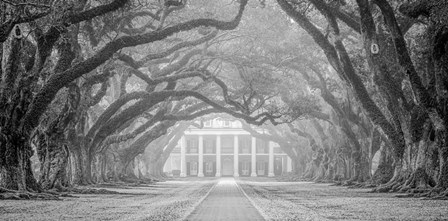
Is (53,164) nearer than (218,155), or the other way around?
(53,164)

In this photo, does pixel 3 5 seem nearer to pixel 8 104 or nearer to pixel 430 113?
pixel 8 104

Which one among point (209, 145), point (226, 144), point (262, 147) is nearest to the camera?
point (262, 147)

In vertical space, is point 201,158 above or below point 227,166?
above

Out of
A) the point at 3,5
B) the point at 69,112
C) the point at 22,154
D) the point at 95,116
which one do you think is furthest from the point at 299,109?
the point at 3,5

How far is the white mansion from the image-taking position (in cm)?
10975

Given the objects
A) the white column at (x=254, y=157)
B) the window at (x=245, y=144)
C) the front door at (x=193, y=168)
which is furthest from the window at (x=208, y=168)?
the white column at (x=254, y=157)

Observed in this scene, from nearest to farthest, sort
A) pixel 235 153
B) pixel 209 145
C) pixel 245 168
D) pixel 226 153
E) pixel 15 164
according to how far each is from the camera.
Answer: pixel 15 164 → pixel 235 153 → pixel 245 168 → pixel 226 153 → pixel 209 145

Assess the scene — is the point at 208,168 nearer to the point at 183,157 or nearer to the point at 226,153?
the point at 226,153

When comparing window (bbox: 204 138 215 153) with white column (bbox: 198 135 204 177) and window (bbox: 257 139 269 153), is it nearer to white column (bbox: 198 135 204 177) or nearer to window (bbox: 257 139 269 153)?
white column (bbox: 198 135 204 177)

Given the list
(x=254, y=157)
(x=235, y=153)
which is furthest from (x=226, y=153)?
(x=254, y=157)

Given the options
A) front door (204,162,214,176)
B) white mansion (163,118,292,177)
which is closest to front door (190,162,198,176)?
white mansion (163,118,292,177)

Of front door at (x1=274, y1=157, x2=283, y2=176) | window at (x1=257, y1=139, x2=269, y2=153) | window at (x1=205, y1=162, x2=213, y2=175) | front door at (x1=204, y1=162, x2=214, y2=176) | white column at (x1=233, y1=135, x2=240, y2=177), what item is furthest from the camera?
window at (x1=257, y1=139, x2=269, y2=153)

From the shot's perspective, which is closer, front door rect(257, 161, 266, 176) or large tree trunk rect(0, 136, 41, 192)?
A: large tree trunk rect(0, 136, 41, 192)

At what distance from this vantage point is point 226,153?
371 feet
